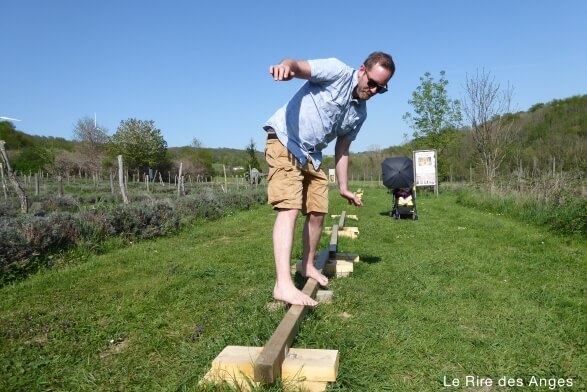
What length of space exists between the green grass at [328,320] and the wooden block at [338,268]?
0.37ft

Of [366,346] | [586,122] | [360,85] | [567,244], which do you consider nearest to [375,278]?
[366,346]

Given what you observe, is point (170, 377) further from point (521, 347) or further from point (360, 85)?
point (360, 85)

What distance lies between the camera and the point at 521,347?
8.36 feet

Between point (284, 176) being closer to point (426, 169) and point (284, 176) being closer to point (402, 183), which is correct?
point (402, 183)

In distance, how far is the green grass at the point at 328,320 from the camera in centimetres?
224

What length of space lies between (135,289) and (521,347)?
10.6 feet

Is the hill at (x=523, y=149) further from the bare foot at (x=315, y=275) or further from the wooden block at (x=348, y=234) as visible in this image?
the bare foot at (x=315, y=275)

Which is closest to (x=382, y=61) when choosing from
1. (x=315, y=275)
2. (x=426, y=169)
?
(x=315, y=275)

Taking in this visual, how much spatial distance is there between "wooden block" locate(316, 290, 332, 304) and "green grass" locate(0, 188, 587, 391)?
0.09m

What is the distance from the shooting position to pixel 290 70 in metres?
2.45

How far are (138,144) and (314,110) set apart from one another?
176 ft

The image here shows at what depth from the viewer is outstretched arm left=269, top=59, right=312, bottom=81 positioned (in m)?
2.34

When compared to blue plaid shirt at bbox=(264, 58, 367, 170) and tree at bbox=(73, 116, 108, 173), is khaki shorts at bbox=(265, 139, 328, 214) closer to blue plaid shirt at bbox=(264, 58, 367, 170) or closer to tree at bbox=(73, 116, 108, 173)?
blue plaid shirt at bbox=(264, 58, 367, 170)

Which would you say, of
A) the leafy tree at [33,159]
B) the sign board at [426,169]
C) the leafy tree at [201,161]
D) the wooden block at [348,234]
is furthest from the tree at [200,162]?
the wooden block at [348,234]
